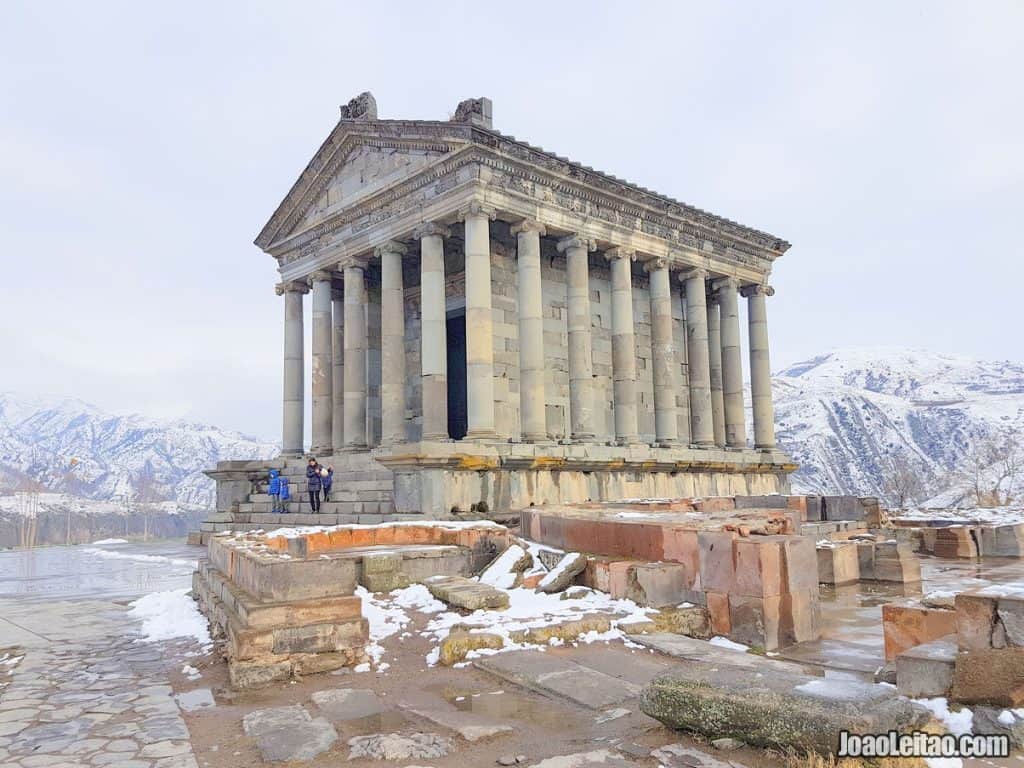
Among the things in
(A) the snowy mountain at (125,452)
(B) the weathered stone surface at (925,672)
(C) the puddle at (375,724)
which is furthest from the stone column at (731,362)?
(A) the snowy mountain at (125,452)

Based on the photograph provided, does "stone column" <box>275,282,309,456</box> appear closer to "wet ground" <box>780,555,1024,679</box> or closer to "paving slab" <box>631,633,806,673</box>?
"wet ground" <box>780,555,1024,679</box>

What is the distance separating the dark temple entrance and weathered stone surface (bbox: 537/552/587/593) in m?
17.0

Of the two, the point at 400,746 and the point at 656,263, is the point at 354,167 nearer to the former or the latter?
the point at 656,263

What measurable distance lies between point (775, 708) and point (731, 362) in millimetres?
24481

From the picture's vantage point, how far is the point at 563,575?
29.8ft

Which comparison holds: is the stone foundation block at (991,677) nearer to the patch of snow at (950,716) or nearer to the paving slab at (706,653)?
the patch of snow at (950,716)

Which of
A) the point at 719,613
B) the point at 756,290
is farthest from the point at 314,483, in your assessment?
the point at 756,290

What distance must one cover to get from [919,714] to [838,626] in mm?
4344

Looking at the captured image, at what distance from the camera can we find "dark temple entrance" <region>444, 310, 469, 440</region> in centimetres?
2633

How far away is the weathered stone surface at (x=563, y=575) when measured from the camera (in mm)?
9016

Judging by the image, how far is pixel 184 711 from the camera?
564 centimetres

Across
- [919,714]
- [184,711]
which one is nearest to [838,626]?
[919,714]

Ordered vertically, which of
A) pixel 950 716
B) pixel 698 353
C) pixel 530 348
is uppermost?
pixel 698 353

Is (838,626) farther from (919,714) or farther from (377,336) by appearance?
(377,336)
